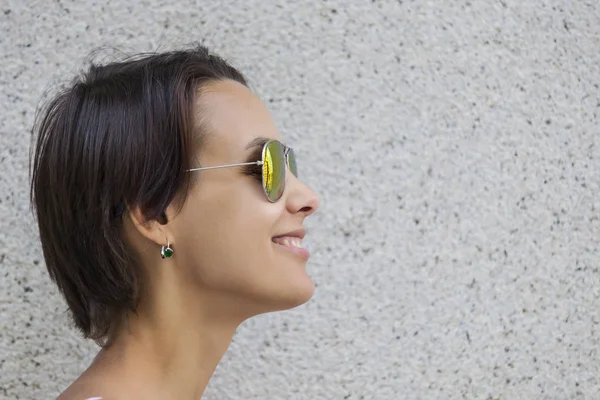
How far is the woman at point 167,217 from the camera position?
1243mm

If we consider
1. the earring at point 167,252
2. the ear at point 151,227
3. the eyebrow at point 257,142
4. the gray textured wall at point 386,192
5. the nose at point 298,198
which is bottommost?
the gray textured wall at point 386,192

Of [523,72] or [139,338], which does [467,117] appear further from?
[139,338]

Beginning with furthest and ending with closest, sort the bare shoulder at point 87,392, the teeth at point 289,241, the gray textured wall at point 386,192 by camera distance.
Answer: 1. the gray textured wall at point 386,192
2. the teeth at point 289,241
3. the bare shoulder at point 87,392

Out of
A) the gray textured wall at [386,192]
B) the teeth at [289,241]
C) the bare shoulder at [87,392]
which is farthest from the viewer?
the gray textured wall at [386,192]

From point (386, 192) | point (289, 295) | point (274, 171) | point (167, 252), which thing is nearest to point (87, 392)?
point (167, 252)

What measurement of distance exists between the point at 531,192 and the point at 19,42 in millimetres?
1344

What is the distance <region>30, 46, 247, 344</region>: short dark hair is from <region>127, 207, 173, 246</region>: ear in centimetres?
1

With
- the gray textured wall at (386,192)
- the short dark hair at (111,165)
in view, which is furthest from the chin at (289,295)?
the gray textured wall at (386,192)

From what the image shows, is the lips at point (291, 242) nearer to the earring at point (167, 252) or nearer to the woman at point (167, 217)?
the woman at point (167, 217)

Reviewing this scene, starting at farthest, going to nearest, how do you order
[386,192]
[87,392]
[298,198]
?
[386,192]
[298,198]
[87,392]

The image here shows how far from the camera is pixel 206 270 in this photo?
1.25 metres

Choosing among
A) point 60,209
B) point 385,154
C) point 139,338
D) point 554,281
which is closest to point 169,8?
point 385,154

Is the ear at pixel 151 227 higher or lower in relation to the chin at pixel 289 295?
higher

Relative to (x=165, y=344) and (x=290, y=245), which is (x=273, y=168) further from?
(x=165, y=344)
